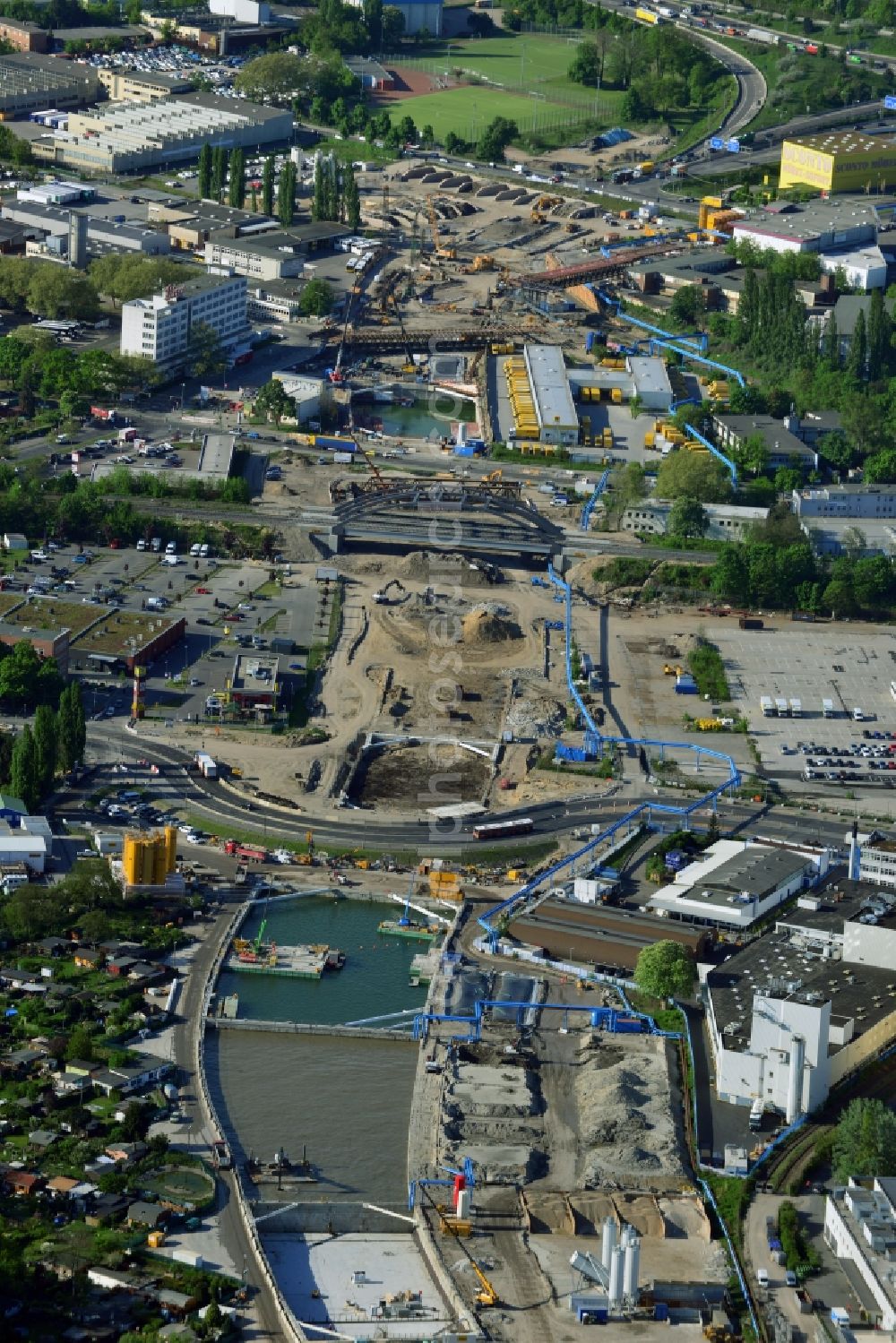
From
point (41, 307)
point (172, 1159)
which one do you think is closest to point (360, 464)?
point (41, 307)

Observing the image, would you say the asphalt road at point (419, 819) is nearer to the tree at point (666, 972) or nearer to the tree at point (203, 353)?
the tree at point (666, 972)

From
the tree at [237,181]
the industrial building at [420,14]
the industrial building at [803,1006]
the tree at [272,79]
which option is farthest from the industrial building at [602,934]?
the industrial building at [420,14]

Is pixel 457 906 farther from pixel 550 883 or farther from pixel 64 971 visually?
pixel 64 971

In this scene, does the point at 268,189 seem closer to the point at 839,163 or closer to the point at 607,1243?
the point at 839,163

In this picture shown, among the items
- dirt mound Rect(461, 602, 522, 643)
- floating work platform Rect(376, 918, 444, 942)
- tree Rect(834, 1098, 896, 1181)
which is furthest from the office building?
tree Rect(834, 1098, 896, 1181)

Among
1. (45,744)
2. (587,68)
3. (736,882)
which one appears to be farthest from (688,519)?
(587,68)

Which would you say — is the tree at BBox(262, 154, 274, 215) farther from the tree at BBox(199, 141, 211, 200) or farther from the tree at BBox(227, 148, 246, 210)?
the tree at BBox(199, 141, 211, 200)
